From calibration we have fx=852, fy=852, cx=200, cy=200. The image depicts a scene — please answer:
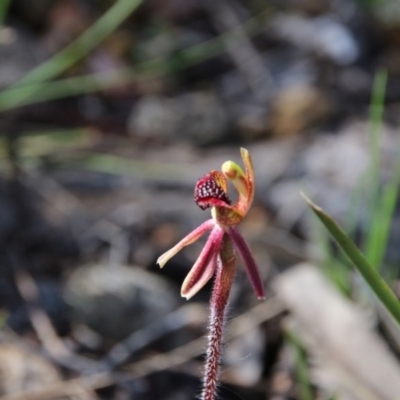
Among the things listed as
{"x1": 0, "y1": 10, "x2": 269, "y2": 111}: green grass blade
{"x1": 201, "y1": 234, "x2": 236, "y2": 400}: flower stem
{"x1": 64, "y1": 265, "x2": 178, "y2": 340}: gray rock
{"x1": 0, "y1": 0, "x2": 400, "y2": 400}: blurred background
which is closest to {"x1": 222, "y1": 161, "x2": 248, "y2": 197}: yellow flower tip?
{"x1": 201, "y1": 234, "x2": 236, "y2": 400}: flower stem

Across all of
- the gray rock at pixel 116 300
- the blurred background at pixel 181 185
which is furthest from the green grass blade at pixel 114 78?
the gray rock at pixel 116 300

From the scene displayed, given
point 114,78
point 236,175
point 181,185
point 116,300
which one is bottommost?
point 236,175

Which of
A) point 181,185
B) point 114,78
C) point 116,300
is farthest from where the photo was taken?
point 114,78

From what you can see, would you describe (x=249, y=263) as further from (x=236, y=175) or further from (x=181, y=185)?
(x=181, y=185)

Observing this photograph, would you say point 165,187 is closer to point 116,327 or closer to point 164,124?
point 164,124

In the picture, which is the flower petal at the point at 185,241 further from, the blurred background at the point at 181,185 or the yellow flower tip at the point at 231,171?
the blurred background at the point at 181,185

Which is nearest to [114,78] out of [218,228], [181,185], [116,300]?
[181,185]

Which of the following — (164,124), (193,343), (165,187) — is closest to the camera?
(193,343)

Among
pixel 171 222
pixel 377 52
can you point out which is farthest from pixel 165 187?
pixel 377 52
